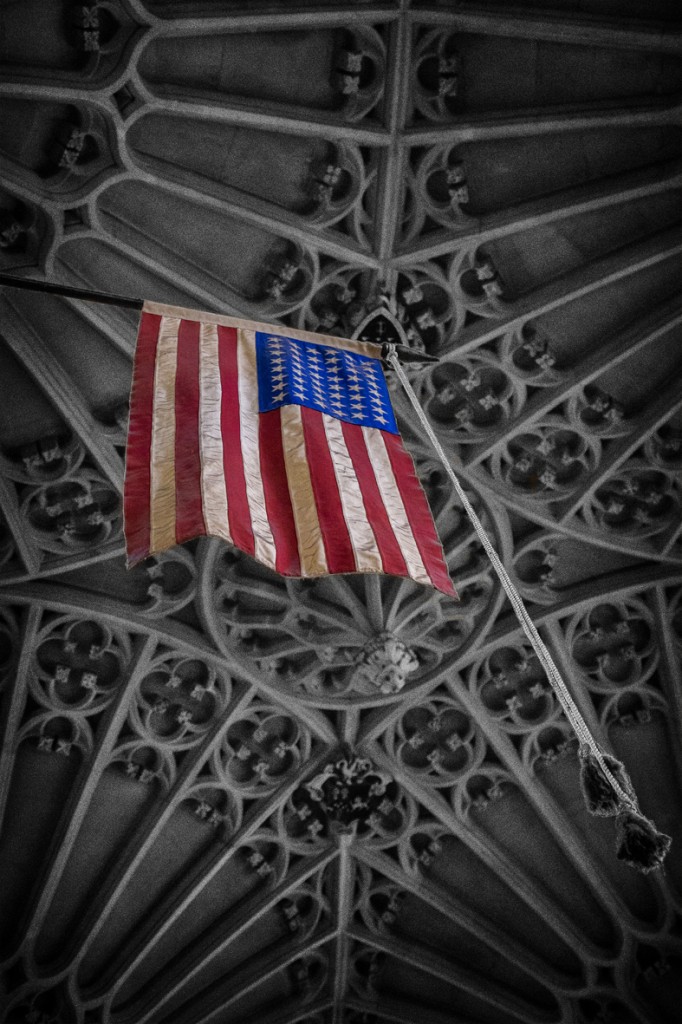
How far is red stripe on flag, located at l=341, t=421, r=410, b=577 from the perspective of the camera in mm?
9203

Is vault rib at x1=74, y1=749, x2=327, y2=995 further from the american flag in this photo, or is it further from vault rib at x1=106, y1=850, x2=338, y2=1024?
the american flag

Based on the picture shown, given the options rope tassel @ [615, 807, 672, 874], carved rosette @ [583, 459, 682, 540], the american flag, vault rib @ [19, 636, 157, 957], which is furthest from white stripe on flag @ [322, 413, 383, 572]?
vault rib @ [19, 636, 157, 957]

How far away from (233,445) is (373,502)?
1.27 metres

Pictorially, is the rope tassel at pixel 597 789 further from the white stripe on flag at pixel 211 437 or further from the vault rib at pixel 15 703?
the vault rib at pixel 15 703

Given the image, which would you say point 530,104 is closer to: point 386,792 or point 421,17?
point 421,17

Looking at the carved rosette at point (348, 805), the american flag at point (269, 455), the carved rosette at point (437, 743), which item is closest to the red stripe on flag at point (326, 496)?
the american flag at point (269, 455)

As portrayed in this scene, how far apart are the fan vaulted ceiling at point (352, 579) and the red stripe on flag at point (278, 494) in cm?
447

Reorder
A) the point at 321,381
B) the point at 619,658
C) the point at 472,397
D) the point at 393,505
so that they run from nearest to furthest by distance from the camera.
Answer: the point at 393,505 < the point at 321,381 < the point at 472,397 < the point at 619,658

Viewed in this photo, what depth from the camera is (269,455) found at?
976 centimetres

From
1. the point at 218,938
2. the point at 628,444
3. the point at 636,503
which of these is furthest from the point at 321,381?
the point at 218,938

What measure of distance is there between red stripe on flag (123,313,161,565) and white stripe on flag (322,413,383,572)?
1.56 metres

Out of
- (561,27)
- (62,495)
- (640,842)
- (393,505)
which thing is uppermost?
(561,27)

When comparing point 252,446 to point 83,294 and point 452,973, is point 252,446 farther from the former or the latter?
point 452,973

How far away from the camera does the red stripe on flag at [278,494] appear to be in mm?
8938
